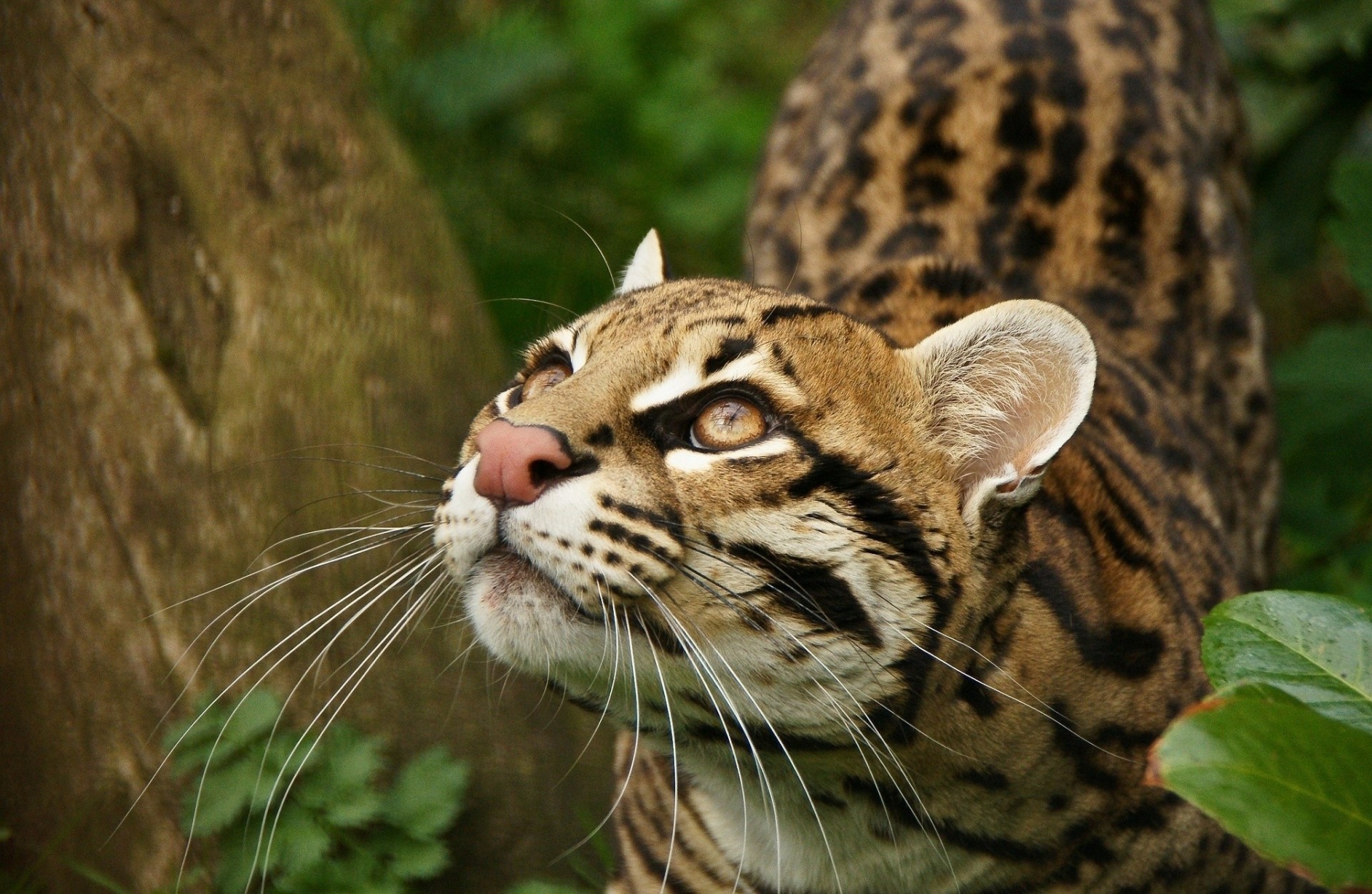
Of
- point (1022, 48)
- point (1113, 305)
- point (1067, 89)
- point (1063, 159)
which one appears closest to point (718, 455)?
point (1113, 305)

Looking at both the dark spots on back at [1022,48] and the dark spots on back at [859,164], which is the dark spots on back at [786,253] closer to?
the dark spots on back at [859,164]

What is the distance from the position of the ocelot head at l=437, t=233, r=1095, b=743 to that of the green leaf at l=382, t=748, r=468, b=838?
3.61ft

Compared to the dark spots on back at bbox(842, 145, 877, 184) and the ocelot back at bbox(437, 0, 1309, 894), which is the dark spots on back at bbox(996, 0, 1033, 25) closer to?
the dark spots on back at bbox(842, 145, 877, 184)

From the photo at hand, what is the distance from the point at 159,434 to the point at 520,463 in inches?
76.0

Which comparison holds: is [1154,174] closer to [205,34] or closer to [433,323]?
[433,323]

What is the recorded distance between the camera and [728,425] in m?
2.96

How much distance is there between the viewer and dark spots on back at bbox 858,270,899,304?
14.0 ft

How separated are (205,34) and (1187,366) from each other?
11.0 feet

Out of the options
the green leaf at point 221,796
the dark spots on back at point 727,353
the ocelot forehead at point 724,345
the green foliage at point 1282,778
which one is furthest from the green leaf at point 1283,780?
the green leaf at point 221,796

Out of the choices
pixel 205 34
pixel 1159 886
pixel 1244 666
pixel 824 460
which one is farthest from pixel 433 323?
pixel 1244 666

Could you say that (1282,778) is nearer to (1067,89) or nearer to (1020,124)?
(1020,124)

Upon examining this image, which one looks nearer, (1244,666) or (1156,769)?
(1156,769)

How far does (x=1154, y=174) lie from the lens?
16.2ft

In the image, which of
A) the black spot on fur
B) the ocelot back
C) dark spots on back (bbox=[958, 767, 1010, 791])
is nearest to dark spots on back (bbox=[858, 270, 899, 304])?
the ocelot back
